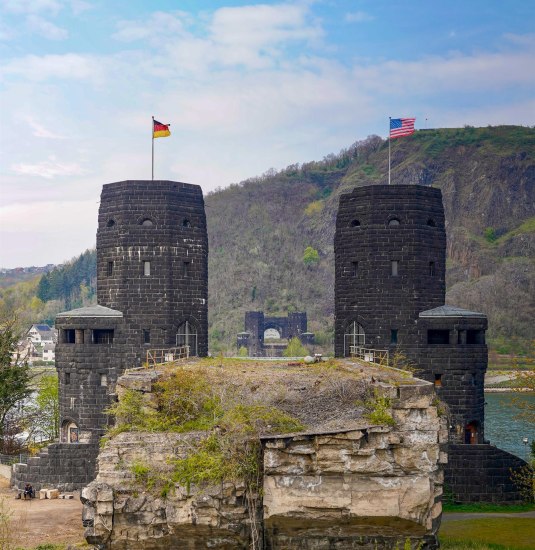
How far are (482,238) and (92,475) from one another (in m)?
146

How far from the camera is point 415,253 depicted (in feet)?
143

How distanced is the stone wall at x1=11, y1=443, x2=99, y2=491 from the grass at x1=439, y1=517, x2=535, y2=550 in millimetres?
17240

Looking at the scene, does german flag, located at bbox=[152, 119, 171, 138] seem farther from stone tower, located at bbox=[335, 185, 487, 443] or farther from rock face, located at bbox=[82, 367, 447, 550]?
rock face, located at bbox=[82, 367, 447, 550]

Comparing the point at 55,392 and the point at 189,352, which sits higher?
the point at 189,352

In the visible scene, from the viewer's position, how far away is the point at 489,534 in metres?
34.8

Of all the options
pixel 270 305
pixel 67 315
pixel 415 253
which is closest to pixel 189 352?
pixel 67 315

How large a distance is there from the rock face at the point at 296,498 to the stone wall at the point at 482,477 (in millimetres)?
15696

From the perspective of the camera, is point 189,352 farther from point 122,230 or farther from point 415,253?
point 415,253

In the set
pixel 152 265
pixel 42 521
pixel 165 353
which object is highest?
pixel 152 265

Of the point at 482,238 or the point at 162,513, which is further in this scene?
the point at 482,238

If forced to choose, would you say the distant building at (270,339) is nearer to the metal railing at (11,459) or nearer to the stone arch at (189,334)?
the metal railing at (11,459)

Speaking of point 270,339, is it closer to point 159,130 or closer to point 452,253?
point 452,253

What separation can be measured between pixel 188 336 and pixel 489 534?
59.0ft

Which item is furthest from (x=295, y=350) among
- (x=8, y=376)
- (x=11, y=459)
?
(x=11, y=459)
